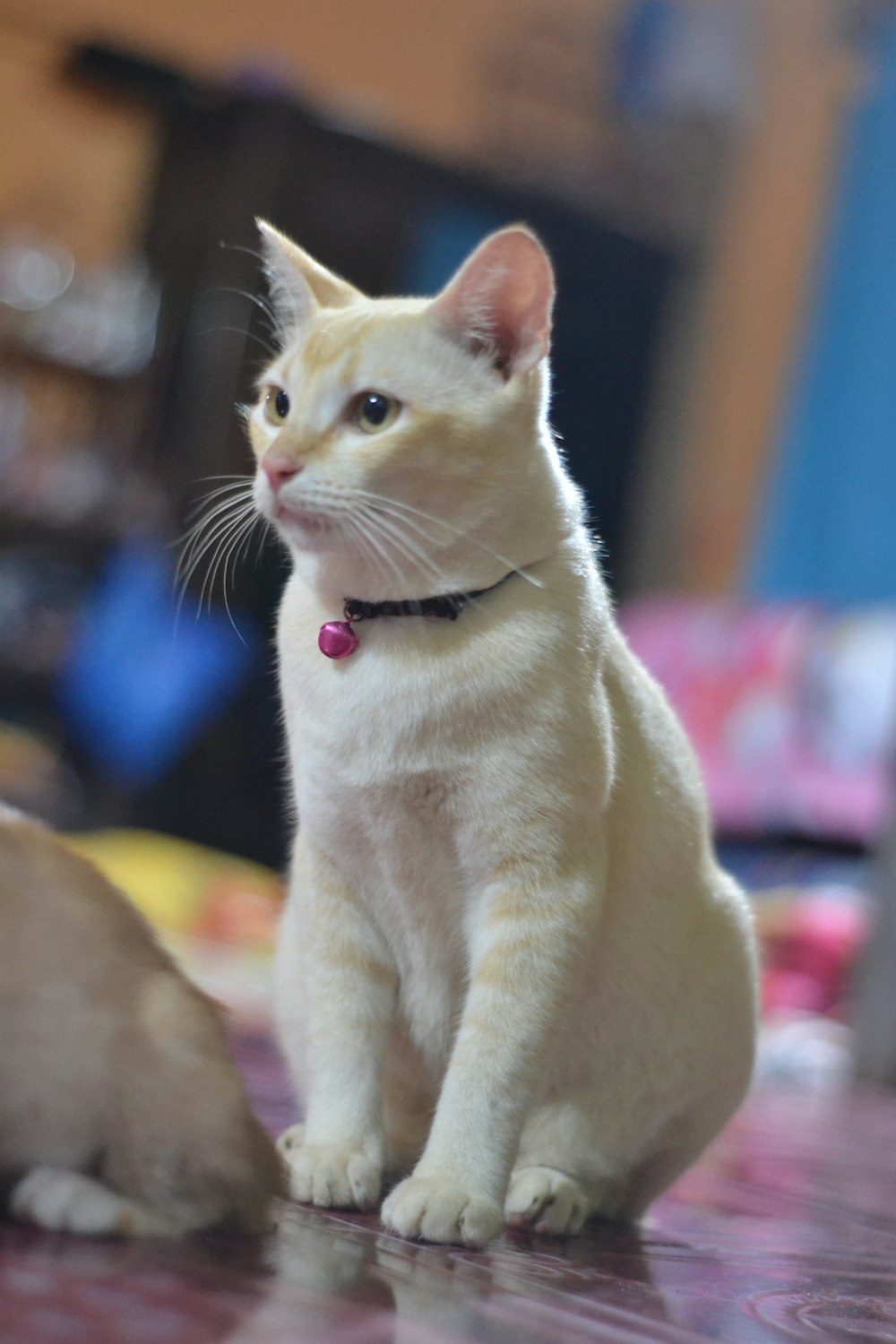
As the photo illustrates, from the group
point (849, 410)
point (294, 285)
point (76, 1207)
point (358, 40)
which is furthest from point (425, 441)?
point (358, 40)

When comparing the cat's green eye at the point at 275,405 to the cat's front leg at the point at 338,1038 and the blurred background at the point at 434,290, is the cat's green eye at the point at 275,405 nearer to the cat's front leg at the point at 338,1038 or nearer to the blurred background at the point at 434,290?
the cat's front leg at the point at 338,1038

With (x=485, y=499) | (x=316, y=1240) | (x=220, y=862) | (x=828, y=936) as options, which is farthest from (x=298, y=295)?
(x=220, y=862)

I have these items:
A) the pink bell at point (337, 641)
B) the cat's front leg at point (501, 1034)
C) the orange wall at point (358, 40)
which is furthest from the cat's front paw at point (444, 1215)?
the orange wall at point (358, 40)

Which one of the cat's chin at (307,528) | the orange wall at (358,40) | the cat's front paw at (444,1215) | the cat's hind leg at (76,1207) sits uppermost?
the orange wall at (358,40)

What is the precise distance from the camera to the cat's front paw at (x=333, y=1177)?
2.98ft

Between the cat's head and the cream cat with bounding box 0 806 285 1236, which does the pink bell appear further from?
the cream cat with bounding box 0 806 285 1236

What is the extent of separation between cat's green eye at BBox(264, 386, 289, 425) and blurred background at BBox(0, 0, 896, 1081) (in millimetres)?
2184

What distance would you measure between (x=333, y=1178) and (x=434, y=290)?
3526 mm

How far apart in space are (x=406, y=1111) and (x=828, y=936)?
2.05 meters

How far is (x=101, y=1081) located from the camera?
28.7 inches

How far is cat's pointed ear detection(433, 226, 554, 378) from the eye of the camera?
934 mm

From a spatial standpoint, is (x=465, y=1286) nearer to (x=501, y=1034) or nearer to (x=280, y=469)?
(x=501, y=1034)

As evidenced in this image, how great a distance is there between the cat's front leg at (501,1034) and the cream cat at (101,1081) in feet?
0.42

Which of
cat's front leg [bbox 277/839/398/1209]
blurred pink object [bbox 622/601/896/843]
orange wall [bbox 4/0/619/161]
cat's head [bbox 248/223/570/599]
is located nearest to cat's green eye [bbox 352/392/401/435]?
cat's head [bbox 248/223/570/599]
